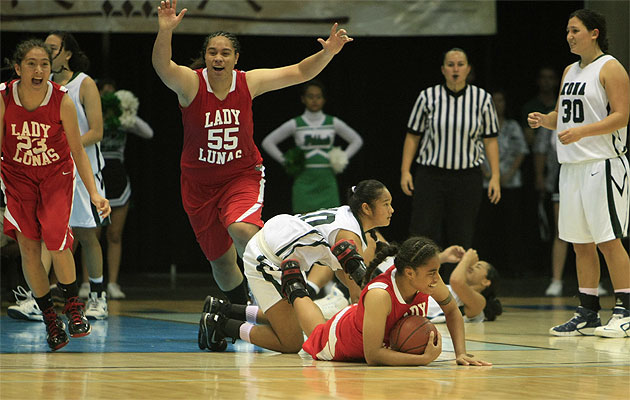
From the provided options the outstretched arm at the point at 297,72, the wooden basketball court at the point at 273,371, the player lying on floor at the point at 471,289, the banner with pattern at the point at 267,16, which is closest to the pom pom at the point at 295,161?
the banner with pattern at the point at 267,16

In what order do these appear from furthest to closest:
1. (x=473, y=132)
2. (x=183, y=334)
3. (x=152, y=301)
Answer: (x=152, y=301) < (x=473, y=132) < (x=183, y=334)

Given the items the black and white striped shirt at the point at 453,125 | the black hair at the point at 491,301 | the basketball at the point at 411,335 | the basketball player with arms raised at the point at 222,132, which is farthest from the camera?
the black and white striped shirt at the point at 453,125

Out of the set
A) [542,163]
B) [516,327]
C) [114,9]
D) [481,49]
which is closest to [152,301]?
[114,9]

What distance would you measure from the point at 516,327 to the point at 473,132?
173 centimetres

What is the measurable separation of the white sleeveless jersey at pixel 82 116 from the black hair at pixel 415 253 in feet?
10.0

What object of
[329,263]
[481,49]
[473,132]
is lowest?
[329,263]

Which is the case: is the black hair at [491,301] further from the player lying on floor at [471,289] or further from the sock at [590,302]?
the sock at [590,302]

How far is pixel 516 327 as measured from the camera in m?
7.51

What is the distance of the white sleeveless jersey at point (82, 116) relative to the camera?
25.1ft

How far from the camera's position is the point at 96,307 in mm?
7688

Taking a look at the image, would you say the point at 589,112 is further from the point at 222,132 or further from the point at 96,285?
the point at 96,285

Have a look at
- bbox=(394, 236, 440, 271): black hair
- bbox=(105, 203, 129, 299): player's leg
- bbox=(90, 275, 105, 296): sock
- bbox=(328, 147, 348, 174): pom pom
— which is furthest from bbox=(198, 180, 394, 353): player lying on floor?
bbox=(328, 147, 348, 174): pom pom

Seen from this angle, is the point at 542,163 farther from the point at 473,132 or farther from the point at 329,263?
the point at 329,263

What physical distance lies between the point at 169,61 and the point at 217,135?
534 mm
